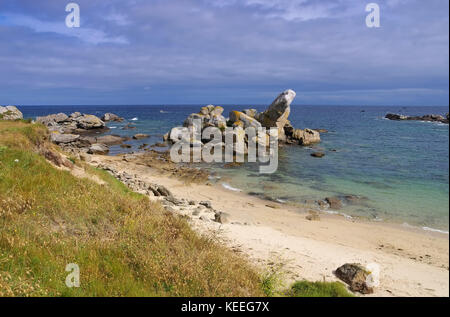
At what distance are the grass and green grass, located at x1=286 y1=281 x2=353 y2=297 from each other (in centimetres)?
2

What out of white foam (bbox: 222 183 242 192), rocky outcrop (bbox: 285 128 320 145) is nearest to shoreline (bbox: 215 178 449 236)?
white foam (bbox: 222 183 242 192)

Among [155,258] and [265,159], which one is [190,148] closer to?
[265,159]

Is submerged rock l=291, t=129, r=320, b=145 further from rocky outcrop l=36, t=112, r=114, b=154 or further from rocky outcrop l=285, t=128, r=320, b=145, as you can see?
rocky outcrop l=36, t=112, r=114, b=154

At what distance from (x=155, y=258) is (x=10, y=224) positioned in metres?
3.88

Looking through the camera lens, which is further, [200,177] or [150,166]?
[150,166]

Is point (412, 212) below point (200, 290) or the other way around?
below

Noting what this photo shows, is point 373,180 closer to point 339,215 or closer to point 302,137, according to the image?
point 339,215

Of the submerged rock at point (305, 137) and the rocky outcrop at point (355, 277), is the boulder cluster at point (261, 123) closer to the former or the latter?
the submerged rock at point (305, 137)

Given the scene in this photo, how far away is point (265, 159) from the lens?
35531 mm

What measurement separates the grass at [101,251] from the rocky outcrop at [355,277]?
45.6 inches

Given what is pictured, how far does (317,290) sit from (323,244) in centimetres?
596

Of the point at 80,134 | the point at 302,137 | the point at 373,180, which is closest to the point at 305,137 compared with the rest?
the point at 302,137

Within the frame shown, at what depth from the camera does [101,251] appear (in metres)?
6.67
